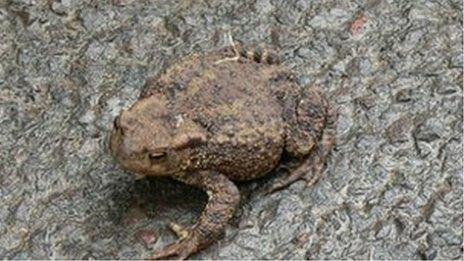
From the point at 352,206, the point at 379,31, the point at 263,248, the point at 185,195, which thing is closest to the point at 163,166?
the point at 185,195

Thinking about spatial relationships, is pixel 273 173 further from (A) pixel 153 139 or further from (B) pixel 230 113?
(A) pixel 153 139

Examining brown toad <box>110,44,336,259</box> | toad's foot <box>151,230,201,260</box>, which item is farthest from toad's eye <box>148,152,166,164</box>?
toad's foot <box>151,230,201,260</box>

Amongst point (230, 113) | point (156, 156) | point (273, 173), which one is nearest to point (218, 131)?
point (230, 113)

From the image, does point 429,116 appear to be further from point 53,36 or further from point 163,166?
point 53,36

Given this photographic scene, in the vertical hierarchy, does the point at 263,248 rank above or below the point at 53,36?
below

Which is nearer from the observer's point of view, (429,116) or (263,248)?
(263,248)

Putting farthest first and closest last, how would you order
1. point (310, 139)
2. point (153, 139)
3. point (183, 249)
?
point (310, 139), point (183, 249), point (153, 139)

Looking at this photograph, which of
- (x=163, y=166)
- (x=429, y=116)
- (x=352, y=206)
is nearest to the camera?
(x=163, y=166)
